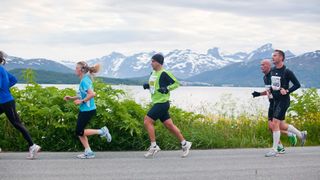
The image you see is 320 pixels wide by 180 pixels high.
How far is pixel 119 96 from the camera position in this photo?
11.2 metres

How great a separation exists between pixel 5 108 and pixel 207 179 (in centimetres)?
381

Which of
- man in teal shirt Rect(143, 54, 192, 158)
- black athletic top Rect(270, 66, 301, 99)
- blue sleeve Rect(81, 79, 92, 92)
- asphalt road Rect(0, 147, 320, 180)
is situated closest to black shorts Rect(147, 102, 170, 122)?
man in teal shirt Rect(143, 54, 192, 158)

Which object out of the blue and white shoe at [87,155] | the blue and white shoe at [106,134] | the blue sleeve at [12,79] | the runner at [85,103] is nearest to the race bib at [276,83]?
the blue and white shoe at [106,134]

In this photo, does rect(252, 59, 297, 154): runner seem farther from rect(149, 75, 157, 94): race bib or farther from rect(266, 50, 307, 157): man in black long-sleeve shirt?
rect(149, 75, 157, 94): race bib

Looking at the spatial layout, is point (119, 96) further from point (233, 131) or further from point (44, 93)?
point (233, 131)

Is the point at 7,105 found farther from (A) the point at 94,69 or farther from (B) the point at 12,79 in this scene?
(A) the point at 94,69

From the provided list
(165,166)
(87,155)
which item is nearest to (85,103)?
(87,155)

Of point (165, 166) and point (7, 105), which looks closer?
point (165, 166)

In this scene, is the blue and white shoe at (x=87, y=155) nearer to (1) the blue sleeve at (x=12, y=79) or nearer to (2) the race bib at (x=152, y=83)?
(2) the race bib at (x=152, y=83)

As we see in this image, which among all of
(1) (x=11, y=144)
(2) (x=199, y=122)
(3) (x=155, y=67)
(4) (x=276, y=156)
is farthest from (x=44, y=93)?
(4) (x=276, y=156)

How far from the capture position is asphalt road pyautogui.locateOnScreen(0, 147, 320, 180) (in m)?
7.63

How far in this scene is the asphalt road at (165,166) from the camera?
7.63 metres

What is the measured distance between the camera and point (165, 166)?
28.1ft

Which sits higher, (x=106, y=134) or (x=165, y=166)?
(x=106, y=134)
